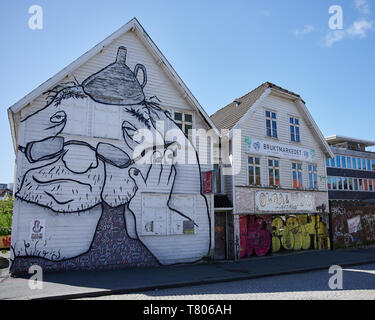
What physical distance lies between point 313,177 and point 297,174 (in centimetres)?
162

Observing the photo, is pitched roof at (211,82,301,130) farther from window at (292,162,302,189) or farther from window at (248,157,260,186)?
window at (292,162,302,189)

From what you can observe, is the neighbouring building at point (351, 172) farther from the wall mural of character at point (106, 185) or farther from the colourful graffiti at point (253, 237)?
the wall mural of character at point (106, 185)

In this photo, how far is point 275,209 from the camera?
1825 cm

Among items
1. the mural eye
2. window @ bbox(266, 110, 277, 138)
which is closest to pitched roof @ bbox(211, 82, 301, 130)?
window @ bbox(266, 110, 277, 138)

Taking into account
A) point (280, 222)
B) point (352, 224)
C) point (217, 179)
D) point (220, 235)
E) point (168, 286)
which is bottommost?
point (168, 286)

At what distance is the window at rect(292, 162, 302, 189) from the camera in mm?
19719

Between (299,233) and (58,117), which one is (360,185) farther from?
(58,117)

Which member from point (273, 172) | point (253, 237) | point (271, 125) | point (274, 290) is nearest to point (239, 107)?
point (271, 125)

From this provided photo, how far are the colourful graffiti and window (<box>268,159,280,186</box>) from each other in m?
2.37

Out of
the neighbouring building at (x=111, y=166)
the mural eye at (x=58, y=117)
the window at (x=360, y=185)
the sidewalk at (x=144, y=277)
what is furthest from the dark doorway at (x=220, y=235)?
the window at (x=360, y=185)

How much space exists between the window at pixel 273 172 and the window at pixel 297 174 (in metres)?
1.41

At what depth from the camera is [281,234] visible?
18578 millimetres

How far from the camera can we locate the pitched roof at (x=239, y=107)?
18234 millimetres
